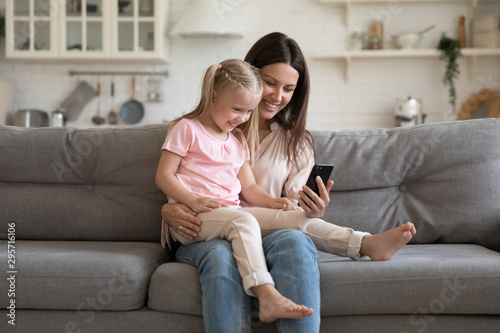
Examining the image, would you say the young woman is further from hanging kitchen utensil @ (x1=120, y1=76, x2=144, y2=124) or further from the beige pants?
hanging kitchen utensil @ (x1=120, y1=76, x2=144, y2=124)

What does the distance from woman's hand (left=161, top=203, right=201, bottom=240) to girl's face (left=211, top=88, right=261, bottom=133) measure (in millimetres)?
311

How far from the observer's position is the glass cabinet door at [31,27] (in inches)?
163

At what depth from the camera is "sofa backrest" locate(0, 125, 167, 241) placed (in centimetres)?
201

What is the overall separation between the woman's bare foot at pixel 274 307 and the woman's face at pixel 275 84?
768mm

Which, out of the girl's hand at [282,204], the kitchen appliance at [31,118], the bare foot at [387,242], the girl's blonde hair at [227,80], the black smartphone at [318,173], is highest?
the girl's blonde hair at [227,80]

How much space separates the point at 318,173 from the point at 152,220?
0.71 meters

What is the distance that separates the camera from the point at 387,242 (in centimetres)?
156

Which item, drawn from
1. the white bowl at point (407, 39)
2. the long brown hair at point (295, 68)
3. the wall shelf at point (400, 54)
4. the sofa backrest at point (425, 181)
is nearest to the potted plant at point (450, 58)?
the wall shelf at point (400, 54)

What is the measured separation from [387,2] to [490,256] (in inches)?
113

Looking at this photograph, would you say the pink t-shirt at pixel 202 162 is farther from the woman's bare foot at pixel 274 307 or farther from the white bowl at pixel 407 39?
the white bowl at pixel 407 39

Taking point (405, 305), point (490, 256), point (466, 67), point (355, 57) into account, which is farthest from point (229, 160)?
point (466, 67)

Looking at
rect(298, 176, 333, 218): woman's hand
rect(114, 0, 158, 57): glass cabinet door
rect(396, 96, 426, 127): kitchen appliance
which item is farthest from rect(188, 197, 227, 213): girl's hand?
rect(114, 0, 158, 57): glass cabinet door

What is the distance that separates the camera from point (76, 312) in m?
1.54

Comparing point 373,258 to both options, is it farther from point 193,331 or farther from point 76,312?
point 76,312
